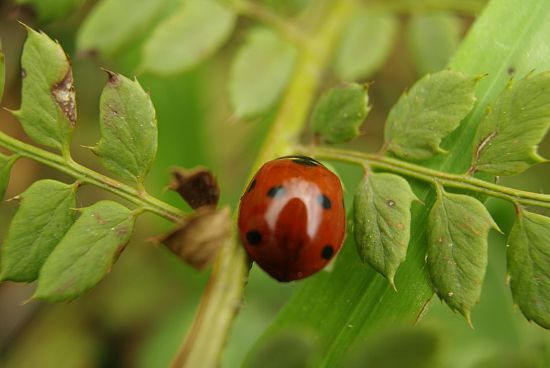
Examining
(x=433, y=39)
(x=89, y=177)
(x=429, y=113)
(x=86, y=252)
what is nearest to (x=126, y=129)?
(x=89, y=177)

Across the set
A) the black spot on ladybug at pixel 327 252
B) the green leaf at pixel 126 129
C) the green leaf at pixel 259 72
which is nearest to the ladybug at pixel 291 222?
the black spot on ladybug at pixel 327 252

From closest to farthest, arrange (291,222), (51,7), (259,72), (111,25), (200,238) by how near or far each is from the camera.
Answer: (200,238) → (291,222) → (51,7) → (111,25) → (259,72)

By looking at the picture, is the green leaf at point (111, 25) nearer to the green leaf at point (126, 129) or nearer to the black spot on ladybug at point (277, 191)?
the green leaf at point (126, 129)

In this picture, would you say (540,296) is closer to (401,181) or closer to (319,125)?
(401,181)

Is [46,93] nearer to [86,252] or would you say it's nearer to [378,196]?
[86,252]

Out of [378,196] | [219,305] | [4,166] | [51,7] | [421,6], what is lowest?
[219,305]

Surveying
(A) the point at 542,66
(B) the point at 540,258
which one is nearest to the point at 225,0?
(A) the point at 542,66

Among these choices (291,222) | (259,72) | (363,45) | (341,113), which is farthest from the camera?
(363,45)

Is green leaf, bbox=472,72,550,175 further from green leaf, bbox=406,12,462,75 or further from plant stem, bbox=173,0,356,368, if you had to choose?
green leaf, bbox=406,12,462,75
